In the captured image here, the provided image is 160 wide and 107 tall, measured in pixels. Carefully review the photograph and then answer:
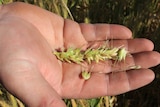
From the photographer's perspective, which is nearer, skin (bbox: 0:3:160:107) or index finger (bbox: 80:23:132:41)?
skin (bbox: 0:3:160:107)

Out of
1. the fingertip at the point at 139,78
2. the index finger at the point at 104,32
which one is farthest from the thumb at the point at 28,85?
the index finger at the point at 104,32

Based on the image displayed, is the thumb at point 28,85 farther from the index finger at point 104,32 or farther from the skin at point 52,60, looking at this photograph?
the index finger at point 104,32

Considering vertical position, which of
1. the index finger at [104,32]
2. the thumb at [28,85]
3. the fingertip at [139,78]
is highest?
the thumb at [28,85]

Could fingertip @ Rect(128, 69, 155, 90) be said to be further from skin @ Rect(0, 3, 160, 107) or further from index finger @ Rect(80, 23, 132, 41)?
index finger @ Rect(80, 23, 132, 41)

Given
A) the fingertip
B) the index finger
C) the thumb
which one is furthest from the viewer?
the index finger

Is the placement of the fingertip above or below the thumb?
below

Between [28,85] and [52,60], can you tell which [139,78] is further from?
[28,85]

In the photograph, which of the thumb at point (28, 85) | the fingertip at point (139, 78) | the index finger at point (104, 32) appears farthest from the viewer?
→ the index finger at point (104, 32)

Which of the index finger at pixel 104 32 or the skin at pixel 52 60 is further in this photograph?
the index finger at pixel 104 32

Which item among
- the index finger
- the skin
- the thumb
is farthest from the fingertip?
the thumb
